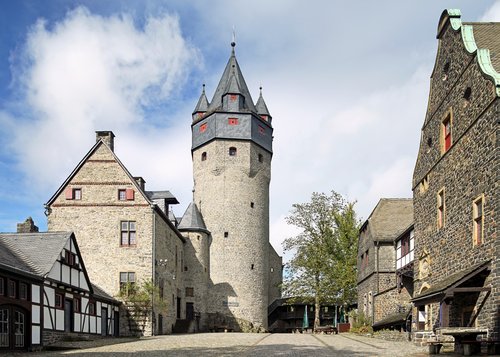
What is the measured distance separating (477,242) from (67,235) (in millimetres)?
16600

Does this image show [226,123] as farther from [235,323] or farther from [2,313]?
[2,313]

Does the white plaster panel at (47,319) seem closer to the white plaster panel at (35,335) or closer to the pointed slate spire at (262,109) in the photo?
the white plaster panel at (35,335)

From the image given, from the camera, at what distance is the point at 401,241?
32.6 metres

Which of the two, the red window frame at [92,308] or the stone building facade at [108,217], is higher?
the stone building facade at [108,217]

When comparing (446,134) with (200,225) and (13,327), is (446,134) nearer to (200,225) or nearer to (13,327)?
(13,327)

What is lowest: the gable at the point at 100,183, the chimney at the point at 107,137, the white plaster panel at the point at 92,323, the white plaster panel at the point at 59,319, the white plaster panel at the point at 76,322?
the white plaster panel at the point at 92,323

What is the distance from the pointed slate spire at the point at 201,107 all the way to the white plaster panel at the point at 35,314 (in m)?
37.2

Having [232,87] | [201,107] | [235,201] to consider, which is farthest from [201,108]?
[235,201]

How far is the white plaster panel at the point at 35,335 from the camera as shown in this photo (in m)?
21.6

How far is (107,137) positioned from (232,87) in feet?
64.6

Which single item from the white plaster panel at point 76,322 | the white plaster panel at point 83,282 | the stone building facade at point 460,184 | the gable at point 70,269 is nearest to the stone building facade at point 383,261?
the stone building facade at point 460,184

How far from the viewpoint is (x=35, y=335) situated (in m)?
21.9

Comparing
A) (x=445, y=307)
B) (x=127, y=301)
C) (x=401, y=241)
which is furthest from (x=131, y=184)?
(x=445, y=307)

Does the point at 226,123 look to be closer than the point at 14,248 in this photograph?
No
